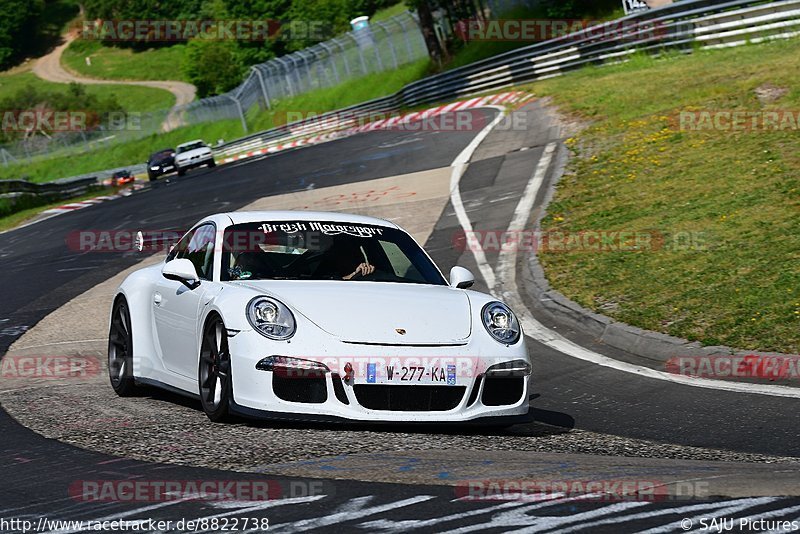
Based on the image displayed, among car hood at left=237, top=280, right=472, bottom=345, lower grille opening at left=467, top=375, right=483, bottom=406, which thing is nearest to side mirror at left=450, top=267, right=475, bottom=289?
car hood at left=237, top=280, right=472, bottom=345

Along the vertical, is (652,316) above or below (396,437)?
below

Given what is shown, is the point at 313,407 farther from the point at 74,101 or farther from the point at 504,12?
the point at 74,101

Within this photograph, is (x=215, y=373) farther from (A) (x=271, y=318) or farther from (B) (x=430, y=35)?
(B) (x=430, y=35)

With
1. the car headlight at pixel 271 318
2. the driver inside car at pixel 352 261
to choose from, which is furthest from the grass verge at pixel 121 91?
the car headlight at pixel 271 318

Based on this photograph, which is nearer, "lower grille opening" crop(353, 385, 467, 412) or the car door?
"lower grille opening" crop(353, 385, 467, 412)

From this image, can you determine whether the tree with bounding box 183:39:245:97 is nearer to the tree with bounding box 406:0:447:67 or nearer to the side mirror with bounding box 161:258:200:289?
the tree with bounding box 406:0:447:67

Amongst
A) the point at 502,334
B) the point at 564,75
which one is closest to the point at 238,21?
the point at 564,75

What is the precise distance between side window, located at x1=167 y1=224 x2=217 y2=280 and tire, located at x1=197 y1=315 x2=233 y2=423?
68 cm

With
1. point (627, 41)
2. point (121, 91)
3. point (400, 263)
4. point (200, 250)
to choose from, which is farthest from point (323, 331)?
point (121, 91)

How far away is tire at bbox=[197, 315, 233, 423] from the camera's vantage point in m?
7.30

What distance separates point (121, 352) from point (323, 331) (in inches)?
107

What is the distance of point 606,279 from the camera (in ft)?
43.7

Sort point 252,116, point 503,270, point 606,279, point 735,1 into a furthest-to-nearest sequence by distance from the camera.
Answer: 1. point 252,116
2. point 735,1
3. point 503,270
4. point 606,279

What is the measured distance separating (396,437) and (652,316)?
5.07 metres
